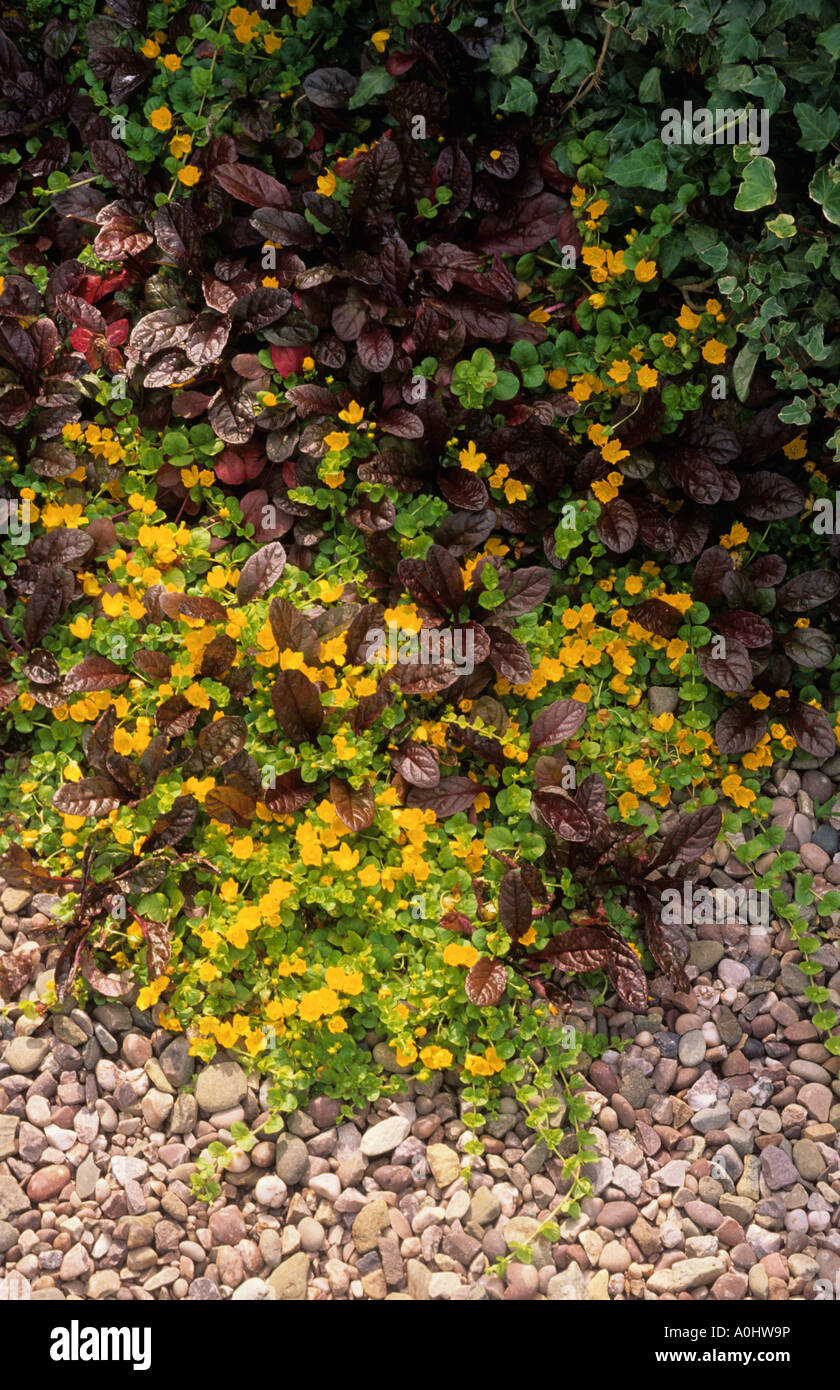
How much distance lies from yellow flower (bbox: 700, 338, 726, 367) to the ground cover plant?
0.06 m

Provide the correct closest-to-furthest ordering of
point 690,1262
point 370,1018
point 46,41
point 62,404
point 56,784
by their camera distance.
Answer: point 690,1262 < point 370,1018 < point 56,784 < point 62,404 < point 46,41

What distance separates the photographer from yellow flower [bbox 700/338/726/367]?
118 inches

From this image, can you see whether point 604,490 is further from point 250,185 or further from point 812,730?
point 250,185

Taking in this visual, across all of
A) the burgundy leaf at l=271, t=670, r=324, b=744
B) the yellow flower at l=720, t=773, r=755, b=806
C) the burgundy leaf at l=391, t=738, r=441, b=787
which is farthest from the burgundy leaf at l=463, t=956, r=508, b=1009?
the yellow flower at l=720, t=773, r=755, b=806

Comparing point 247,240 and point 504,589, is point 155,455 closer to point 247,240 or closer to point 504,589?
point 247,240

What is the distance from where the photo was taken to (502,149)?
3.24 metres

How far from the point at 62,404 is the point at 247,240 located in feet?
2.54

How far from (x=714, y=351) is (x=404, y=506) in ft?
3.23

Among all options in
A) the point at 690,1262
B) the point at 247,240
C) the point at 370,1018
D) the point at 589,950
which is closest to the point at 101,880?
the point at 370,1018

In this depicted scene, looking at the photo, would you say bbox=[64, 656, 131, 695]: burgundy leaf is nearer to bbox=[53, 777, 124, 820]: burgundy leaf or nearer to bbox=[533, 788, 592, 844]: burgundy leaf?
bbox=[53, 777, 124, 820]: burgundy leaf

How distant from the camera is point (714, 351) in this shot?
3008 millimetres

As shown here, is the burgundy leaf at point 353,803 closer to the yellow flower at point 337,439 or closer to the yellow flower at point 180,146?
the yellow flower at point 337,439

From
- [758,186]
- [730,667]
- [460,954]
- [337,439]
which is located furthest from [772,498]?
[460,954]

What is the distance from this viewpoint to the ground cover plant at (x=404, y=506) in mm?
2664
